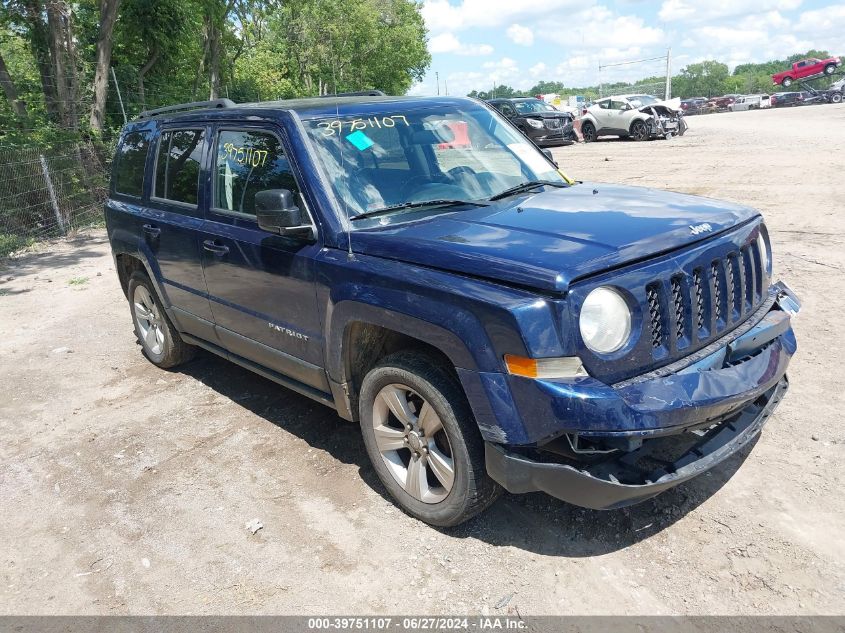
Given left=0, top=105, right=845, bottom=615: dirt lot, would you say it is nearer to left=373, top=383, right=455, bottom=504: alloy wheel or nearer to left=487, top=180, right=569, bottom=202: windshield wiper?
left=373, top=383, right=455, bottom=504: alloy wheel

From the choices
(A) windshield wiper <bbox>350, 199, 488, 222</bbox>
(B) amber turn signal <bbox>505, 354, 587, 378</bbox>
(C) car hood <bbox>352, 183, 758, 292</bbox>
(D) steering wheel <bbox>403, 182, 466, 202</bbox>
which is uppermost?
(D) steering wheel <bbox>403, 182, 466, 202</bbox>

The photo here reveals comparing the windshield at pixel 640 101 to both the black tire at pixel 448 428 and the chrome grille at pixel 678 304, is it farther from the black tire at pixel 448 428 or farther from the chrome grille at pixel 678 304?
the black tire at pixel 448 428

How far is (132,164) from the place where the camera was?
5328 millimetres

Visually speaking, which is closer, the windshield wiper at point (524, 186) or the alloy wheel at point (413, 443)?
the alloy wheel at point (413, 443)

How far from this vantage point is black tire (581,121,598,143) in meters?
25.9

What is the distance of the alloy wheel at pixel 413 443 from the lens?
3.15 meters

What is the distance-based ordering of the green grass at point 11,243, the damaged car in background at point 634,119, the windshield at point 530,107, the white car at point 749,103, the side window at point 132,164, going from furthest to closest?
1. the white car at point 749,103
2. the damaged car in background at point 634,119
3. the windshield at point 530,107
4. the green grass at point 11,243
5. the side window at point 132,164

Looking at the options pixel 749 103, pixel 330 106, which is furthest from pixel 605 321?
pixel 749 103

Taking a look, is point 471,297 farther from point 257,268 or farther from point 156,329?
point 156,329

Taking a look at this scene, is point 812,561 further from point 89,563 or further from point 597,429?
point 89,563

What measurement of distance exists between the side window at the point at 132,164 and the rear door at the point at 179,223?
0.75 ft

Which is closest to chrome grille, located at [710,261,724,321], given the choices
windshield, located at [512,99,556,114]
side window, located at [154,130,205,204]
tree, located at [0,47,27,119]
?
side window, located at [154,130,205,204]

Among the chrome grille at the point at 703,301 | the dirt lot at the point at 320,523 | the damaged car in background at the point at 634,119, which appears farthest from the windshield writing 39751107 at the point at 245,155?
the damaged car in background at the point at 634,119

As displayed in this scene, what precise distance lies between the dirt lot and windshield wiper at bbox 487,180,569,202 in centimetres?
164
